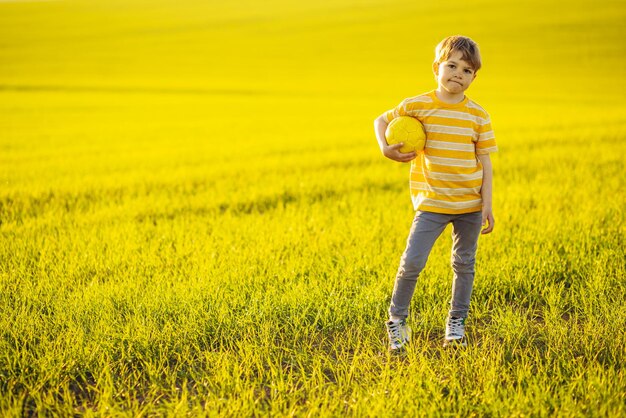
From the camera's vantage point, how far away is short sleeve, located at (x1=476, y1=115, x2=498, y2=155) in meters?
2.95

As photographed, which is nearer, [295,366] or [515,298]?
[295,366]

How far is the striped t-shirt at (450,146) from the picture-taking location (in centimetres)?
294

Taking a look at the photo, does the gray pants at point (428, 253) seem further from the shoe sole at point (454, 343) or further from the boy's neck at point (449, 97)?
the boy's neck at point (449, 97)

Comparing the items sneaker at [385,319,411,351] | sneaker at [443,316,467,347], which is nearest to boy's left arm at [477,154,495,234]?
sneaker at [443,316,467,347]

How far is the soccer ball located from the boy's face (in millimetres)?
236

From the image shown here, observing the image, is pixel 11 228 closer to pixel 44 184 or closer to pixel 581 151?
pixel 44 184

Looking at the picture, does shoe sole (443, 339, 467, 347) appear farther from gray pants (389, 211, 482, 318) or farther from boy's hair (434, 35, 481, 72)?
boy's hair (434, 35, 481, 72)

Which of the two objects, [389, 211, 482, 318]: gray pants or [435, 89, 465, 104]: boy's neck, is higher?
[435, 89, 465, 104]: boy's neck

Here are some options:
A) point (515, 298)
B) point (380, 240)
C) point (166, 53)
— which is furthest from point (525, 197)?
point (166, 53)

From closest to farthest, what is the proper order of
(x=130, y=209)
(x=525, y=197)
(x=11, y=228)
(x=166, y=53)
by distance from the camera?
(x=11, y=228) < (x=130, y=209) < (x=525, y=197) < (x=166, y=53)

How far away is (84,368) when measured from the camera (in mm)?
2783

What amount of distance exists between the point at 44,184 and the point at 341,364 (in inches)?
248

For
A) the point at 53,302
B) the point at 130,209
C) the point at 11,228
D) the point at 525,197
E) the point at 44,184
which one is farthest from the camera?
the point at 44,184

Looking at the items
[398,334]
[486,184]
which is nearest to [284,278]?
[398,334]
